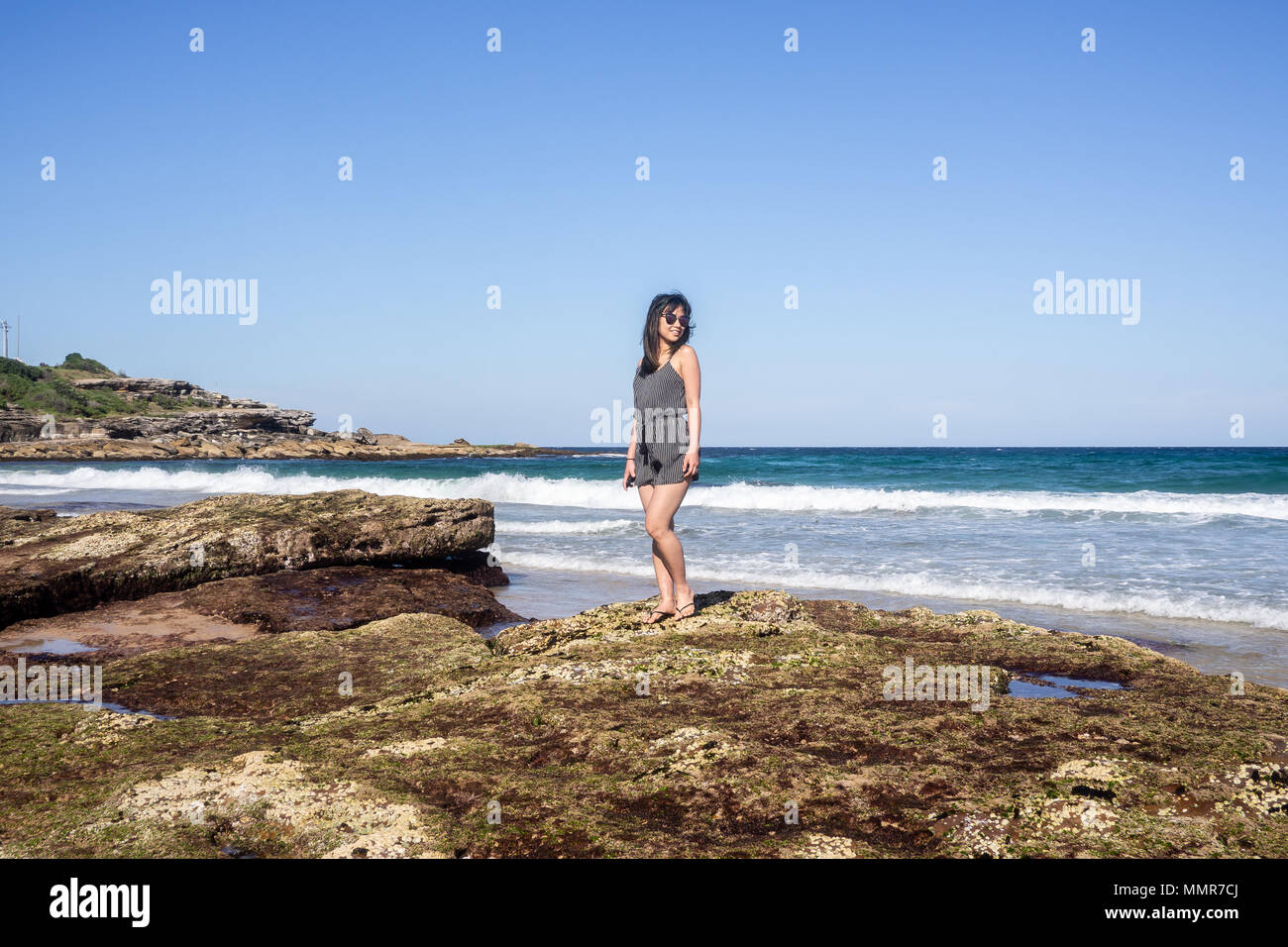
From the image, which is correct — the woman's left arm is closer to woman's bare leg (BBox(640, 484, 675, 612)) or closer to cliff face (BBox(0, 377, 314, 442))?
woman's bare leg (BBox(640, 484, 675, 612))

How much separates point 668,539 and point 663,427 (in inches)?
30.5

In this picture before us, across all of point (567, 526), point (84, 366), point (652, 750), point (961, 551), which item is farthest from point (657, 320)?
point (84, 366)

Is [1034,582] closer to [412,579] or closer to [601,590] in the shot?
[601,590]

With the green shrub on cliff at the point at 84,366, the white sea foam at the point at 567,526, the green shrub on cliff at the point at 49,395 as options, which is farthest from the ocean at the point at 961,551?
the green shrub on cliff at the point at 84,366

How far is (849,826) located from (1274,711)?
8.15ft

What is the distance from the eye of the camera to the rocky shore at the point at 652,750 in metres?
2.57

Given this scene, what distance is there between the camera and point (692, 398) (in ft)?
18.1

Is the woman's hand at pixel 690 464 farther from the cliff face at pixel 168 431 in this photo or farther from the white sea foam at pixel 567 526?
the cliff face at pixel 168 431

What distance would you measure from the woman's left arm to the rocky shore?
41.5 inches

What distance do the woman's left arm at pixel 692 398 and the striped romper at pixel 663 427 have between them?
76mm

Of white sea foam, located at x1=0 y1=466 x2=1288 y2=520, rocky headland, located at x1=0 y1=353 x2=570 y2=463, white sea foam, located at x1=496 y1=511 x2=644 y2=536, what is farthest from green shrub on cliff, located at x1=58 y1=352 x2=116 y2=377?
white sea foam, located at x1=496 y1=511 x2=644 y2=536

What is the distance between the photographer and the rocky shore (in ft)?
8.43

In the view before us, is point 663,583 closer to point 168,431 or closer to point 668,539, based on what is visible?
point 668,539

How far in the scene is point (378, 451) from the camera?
240 feet
